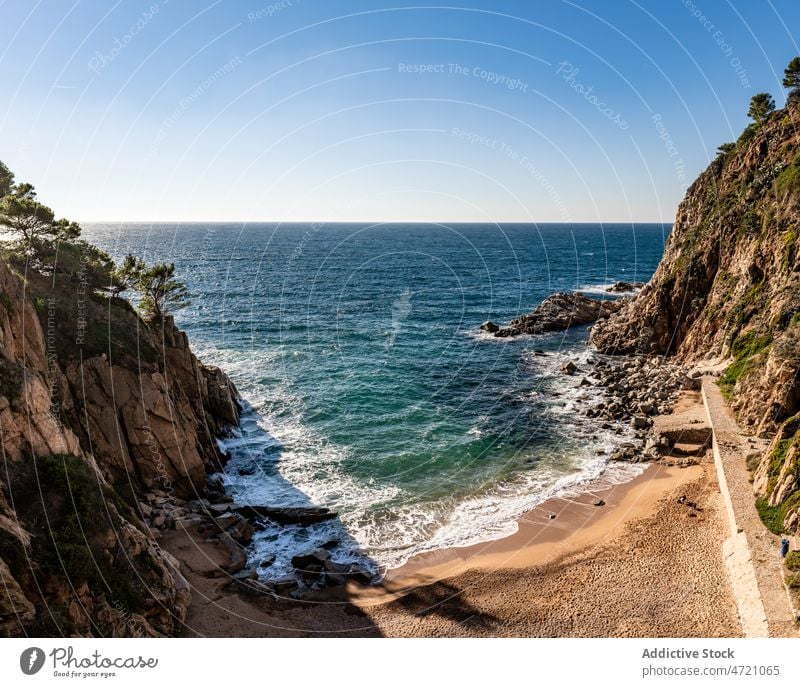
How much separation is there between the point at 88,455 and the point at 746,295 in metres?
55.6

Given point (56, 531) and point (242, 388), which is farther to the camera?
point (242, 388)

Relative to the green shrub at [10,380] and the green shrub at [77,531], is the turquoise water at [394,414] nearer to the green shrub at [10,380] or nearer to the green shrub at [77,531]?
the green shrub at [77,531]

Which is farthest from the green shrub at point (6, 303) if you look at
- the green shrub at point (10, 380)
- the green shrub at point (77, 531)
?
the green shrub at point (77, 531)

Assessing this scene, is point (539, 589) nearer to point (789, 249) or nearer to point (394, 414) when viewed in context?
point (394, 414)

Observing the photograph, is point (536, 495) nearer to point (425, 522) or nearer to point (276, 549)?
point (425, 522)

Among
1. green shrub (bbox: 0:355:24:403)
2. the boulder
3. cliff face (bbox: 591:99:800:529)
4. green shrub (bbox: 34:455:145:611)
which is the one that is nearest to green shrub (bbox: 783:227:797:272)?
cliff face (bbox: 591:99:800:529)

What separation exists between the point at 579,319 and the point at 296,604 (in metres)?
68.8

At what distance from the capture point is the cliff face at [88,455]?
17.5 metres

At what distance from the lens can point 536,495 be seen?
111 feet

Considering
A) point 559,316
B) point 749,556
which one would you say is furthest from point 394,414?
point 559,316

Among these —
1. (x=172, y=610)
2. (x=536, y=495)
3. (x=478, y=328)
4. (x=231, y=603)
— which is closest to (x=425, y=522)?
(x=536, y=495)

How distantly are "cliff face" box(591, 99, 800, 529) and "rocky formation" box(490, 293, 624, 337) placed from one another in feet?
27.2

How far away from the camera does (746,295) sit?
155 feet
